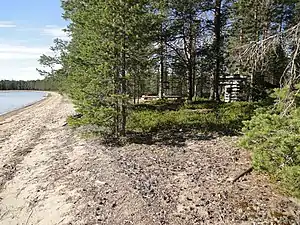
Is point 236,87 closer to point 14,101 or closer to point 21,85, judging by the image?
point 14,101

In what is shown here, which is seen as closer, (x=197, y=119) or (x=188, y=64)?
(x=197, y=119)

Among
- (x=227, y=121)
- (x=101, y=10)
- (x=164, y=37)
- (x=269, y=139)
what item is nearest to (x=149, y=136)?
(x=227, y=121)

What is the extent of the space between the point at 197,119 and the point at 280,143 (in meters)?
7.93

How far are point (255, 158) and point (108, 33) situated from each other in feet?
20.4

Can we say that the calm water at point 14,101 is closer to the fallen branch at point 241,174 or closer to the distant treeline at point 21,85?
the fallen branch at point 241,174

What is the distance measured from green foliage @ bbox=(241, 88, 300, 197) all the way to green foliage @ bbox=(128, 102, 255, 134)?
199 inches

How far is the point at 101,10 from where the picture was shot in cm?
938

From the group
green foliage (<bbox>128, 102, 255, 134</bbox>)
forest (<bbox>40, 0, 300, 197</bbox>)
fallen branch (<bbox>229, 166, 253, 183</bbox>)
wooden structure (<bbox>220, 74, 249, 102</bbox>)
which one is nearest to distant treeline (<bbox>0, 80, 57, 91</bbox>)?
forest (<bbox>40, 0, 300, 197</bbox>)

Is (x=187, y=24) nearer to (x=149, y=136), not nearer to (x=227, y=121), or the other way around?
(x=227, y=121)

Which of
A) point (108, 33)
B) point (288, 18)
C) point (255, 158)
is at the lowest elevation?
point (255, 158)

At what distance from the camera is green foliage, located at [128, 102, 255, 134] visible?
446 inches

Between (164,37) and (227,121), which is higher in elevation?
(164,37)

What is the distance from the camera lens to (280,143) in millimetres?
4676

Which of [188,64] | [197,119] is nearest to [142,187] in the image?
[197,119]
